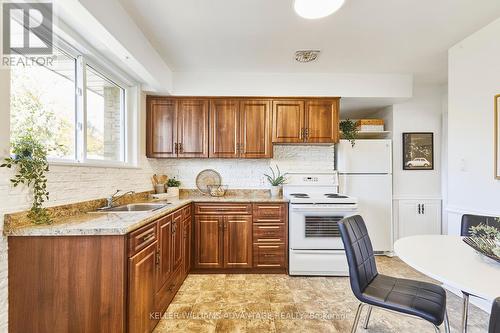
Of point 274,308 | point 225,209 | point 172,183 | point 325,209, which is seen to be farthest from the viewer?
point 172,183

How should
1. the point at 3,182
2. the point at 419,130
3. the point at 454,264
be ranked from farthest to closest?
the point at 419,130, the point at 3,182, the point at 454,264

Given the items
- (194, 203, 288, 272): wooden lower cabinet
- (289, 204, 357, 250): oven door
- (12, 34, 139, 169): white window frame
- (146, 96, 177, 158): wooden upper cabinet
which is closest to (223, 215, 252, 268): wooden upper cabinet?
(194, 203, 288, 272): wooden lower cabinet

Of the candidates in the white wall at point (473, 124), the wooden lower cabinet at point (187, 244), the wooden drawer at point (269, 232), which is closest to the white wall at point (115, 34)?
the wooden lower cabinet at point (187, 244)

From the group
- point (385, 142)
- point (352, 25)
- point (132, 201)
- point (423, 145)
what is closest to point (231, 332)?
point (132, 201)

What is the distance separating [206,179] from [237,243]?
1090mm

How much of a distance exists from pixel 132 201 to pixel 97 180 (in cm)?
59

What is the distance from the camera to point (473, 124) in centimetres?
233

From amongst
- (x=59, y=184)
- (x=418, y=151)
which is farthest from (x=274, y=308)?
(x=418, y=151)

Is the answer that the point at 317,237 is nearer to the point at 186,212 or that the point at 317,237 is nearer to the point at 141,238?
the point at 186,212

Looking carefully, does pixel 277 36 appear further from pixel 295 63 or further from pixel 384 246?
pixel 384 246

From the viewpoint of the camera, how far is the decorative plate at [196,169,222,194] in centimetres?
357

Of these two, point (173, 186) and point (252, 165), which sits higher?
point (252, 165)

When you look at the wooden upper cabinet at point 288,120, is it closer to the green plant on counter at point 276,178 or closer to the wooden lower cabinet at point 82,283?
the green plant on counter at point 276,178

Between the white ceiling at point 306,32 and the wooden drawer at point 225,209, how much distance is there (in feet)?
5.68
